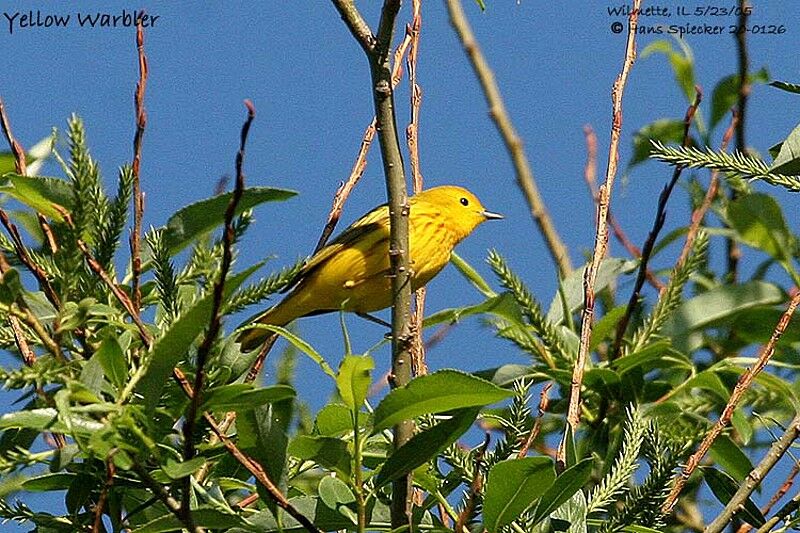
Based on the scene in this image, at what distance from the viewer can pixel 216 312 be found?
1488mm

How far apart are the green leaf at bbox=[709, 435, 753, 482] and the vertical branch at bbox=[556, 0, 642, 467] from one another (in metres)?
0.24

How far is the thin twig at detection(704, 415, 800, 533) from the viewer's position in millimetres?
1745

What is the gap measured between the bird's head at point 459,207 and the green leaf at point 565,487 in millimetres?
2763

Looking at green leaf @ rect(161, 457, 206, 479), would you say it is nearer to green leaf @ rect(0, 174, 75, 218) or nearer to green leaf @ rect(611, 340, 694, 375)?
green leaf @ rect(0, 174, 75, 218)

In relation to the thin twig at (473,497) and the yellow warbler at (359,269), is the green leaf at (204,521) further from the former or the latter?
the yellow warbler at (359,269)

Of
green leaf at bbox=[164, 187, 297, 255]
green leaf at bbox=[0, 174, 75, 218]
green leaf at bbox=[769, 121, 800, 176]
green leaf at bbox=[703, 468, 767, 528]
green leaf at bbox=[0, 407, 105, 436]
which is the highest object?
green leaf at bbox=[769, 121, 800, 176]

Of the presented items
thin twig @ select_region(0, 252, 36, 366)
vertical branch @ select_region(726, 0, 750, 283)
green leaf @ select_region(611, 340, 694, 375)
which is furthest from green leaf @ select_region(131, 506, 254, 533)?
vertical branch @ select_region(726, 0, 750, 283)

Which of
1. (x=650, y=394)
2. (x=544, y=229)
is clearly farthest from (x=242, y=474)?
(x=544, y=229)

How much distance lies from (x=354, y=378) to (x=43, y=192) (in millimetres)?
557

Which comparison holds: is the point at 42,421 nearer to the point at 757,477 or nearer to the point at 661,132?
the point at 757,477

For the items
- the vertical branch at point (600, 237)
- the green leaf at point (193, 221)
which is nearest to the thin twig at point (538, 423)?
the vertical branch at point (600, 237)

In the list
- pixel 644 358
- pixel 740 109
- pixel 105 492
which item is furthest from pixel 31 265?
pixel 740 109

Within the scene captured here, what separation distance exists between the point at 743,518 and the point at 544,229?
1534 mm

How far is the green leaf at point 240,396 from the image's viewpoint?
5.25ft
